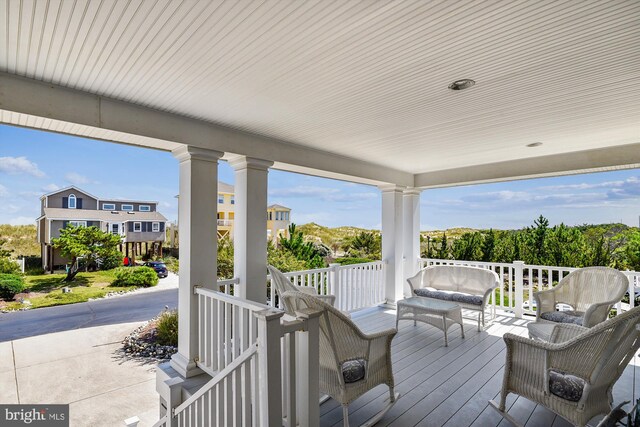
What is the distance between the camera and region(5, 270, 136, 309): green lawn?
327 inches

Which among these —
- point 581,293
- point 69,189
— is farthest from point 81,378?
point 581,293

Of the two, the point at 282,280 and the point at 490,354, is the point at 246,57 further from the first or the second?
the point at 490,354

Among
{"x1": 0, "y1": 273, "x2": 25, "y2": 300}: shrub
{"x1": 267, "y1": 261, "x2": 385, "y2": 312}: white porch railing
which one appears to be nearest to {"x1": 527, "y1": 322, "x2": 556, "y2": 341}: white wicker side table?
{"x1": 267, "y1": 261, "x2": 385, "y2": 312}: white porch railing

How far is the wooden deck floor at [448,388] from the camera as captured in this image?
2.50 meters

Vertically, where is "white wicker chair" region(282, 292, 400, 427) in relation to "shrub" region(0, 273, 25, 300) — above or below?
above

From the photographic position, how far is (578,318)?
375 centimetres

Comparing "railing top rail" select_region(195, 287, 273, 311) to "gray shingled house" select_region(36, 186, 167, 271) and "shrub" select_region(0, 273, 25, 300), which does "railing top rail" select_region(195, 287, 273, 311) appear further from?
"gray shingled house" select_region(36, 186, 167, 271)

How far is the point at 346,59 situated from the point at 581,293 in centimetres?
455

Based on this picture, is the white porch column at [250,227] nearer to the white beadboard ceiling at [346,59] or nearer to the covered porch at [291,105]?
the covered porch at [291,105]

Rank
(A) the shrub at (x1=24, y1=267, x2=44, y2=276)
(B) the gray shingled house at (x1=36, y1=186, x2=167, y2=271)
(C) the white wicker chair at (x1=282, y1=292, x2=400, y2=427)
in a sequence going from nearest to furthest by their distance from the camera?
1. (C) the white wicker chair at (x1=282, y1=292, x2=400, y2=427)
2. (A) the shrub at (x1=24, y1=267, x2=44, y2=276)
3. (B) the gray shingled house at (x1=36, y1=186, x2=167, y2=271)

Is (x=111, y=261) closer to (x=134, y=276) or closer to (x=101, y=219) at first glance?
(x=134, y=276)

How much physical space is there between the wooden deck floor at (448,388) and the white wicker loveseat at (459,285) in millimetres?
481

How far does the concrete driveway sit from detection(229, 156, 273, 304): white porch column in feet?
20.6

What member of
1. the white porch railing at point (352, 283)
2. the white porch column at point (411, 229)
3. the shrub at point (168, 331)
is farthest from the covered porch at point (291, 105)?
the shrub at point (168, 331)
